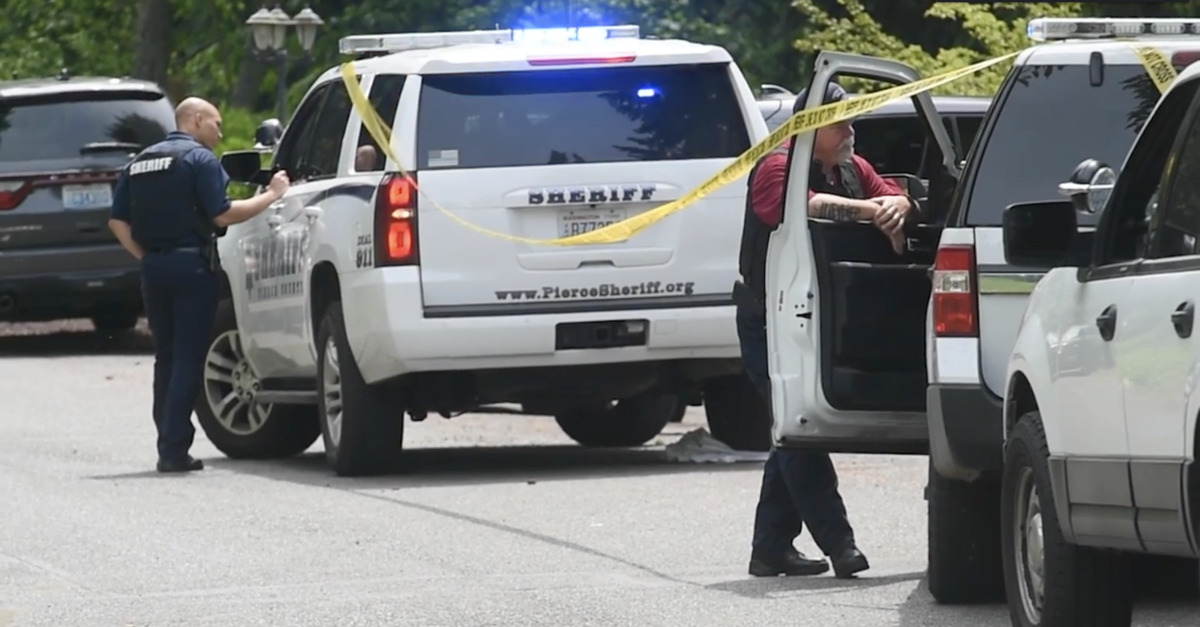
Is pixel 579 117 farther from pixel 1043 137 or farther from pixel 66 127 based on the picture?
pixel 66 127

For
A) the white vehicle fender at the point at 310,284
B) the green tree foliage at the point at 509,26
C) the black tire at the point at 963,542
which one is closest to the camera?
the black tire at the point at 963,542

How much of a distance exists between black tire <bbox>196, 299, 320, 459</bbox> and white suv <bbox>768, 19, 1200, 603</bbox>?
19.3 feet

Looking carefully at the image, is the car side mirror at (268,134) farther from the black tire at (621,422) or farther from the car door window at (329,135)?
the black tire at (621,422)

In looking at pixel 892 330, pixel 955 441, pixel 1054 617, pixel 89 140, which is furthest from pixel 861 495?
pixel 89 140

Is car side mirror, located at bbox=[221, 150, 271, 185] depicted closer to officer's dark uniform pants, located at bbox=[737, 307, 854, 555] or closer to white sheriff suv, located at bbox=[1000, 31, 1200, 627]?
officer's dark uniform pants, located at bbox=[737, 307, 854, 555]

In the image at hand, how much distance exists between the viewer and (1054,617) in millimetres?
7191

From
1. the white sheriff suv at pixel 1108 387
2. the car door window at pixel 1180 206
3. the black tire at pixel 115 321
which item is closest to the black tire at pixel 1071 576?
the white sheriff suv at pixel 1108 387

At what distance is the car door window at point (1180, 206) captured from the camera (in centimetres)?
639

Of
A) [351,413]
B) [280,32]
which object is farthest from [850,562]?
[280,32]

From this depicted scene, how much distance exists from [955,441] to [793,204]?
139 centimetres

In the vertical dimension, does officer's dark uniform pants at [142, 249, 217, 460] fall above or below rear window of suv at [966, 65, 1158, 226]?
below

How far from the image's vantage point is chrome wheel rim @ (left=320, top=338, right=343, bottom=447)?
13.3m

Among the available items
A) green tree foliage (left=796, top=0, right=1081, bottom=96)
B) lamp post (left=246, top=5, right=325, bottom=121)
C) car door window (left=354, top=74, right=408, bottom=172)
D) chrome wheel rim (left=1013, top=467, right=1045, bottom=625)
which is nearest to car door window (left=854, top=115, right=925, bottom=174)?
car door window (left=354, top=74, right=408, bottom=172)

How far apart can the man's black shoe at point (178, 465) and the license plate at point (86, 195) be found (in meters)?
8.00
